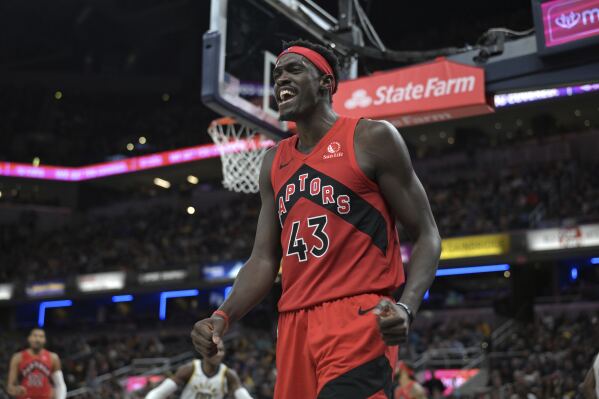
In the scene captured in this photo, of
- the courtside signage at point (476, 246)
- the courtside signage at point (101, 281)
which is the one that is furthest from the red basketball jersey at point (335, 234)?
the courtside signage at point (101, 281)

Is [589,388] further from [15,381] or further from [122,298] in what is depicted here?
[122,298]

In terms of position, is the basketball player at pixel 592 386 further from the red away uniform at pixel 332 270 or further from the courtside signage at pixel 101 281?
the courtside signage at pixel 101 281

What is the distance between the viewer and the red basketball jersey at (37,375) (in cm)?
1011

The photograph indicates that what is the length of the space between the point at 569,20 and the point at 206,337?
5417 millimetres

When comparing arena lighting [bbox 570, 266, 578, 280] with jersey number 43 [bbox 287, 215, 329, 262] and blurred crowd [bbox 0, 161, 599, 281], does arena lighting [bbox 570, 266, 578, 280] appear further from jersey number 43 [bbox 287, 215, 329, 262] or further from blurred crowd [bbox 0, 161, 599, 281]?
jersey number 43 [bbox 287, 215, 329, 262]

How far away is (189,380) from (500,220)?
15905 millimetres

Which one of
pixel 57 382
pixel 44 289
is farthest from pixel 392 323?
pixel 44 289

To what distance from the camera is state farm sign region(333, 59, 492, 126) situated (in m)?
7.81

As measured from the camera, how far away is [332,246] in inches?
121

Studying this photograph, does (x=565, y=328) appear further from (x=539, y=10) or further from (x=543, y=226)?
(x=539, y=10)

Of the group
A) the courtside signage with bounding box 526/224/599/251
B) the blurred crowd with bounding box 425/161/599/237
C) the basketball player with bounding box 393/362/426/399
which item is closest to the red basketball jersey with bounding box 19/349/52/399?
the basketball player with bounding box 393/362/426/399

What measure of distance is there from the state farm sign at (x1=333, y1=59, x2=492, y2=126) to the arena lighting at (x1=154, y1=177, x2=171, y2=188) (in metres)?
28.7

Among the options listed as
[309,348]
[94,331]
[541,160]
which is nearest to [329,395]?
[309,348]

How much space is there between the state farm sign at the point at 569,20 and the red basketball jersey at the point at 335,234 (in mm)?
4562
